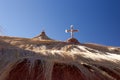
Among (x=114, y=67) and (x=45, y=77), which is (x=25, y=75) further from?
(x=114, y=67)

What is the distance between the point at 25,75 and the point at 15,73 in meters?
0.15

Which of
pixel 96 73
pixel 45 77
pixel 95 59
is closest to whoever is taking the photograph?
pixel 45 77

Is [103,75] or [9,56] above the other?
[9,56]

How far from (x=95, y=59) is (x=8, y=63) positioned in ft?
4.44

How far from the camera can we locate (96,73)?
4020 millimetres

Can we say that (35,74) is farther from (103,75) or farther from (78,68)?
(103,75)

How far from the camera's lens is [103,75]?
13.1 feet

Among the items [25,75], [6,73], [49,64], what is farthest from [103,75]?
[6,73]

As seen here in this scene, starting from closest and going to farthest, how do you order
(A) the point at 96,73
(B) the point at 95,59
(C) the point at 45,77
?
(C) the point at 45,77
(A) the point at 96,73
(B) the point at 95,59

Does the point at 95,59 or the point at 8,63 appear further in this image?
the point at 95,59

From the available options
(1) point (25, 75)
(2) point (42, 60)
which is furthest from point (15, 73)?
(2) point (42, 60)

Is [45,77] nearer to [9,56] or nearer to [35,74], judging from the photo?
[35,74]

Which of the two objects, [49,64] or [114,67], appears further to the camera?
[114,67]

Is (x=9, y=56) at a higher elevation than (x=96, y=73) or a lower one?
higher
